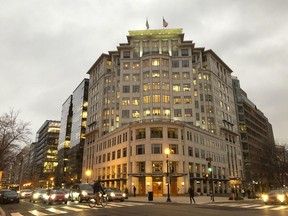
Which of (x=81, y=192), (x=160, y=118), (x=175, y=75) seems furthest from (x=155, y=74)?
(x=81, y=192)

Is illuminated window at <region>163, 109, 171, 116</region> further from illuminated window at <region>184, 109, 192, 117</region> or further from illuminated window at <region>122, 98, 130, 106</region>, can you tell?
illuminated window at <region>122, 98, 130, 106</region>

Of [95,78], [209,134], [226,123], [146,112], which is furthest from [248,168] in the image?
[95,78]

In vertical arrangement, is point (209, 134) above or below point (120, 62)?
below

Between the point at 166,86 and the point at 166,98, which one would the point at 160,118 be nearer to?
the point at 166,98

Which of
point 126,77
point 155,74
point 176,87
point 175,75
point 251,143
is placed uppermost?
point 175,75

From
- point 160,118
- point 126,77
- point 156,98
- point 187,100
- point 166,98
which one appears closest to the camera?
point 160,118

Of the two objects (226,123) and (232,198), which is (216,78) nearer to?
(226,123)

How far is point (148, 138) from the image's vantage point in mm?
61000

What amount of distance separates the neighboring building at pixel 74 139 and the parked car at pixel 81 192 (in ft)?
228

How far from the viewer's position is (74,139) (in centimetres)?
11338

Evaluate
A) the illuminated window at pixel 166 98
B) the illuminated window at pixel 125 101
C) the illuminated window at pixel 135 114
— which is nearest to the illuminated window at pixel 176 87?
the illuminated window at pixel 166 98

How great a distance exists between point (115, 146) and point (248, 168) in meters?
53.6

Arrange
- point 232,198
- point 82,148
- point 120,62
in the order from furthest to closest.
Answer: point 82,148
point 120,62
point 232,198

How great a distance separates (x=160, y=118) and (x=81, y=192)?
35254 millimetres
